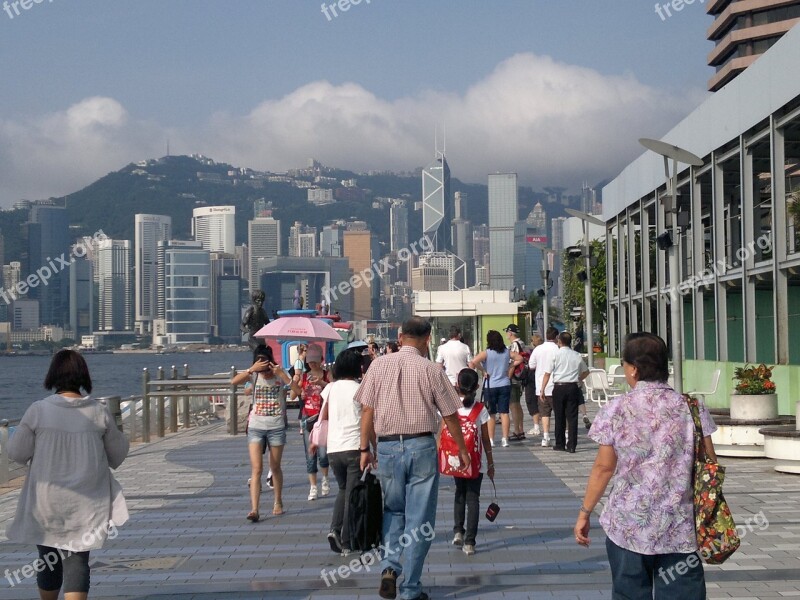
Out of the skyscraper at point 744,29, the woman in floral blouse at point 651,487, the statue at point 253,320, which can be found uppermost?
the skyscraper at point 744,29

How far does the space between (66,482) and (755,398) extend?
10889mm

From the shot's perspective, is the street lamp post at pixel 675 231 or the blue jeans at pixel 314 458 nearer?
the blue jeans at pixel 314 458

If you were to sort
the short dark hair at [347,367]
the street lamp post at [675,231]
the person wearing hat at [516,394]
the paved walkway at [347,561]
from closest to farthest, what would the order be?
the paved walkway at [347,561], the short dark hair at [347,367], the person wearing hat at [516,394], the street lamp post at [675,231]

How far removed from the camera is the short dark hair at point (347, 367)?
9.62 m

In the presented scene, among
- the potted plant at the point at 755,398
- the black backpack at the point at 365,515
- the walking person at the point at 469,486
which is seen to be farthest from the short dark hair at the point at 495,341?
the black backpack at the point at 365,515

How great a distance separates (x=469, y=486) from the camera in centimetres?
878

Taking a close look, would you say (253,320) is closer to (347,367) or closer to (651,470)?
(347,367)

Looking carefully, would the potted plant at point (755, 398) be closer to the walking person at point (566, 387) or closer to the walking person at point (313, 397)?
the walking person at point (566, 387)

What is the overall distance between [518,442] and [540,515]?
311 inches

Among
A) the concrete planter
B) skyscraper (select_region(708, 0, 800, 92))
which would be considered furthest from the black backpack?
skyscraper (select_region(708, 0, 800, 92))

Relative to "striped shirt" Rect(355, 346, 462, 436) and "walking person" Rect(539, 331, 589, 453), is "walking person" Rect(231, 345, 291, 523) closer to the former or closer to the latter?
"striped shirt" Rect(355, 346, 462, 436)

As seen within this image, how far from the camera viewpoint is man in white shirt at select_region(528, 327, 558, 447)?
16750 mm

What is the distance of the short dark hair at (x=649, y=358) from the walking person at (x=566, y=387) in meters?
11.2

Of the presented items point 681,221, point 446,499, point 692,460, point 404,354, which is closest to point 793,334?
point 681,221
